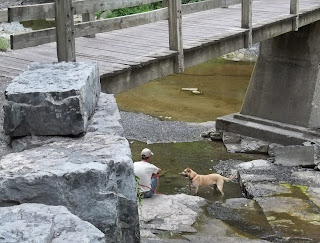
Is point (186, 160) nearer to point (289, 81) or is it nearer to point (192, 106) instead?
point (289, 81)

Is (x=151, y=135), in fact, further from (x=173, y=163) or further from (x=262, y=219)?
(x=262, y=219)

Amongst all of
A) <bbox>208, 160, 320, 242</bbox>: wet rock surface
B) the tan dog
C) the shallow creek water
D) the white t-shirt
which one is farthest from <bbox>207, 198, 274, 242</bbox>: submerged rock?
the white t-shirt

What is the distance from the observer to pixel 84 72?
416 cm

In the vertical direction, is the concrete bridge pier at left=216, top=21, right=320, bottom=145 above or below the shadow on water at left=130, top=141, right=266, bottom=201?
above

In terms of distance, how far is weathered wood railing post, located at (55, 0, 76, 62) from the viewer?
5426 millimetres

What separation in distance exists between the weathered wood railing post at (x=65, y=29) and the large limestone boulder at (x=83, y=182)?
2.35m

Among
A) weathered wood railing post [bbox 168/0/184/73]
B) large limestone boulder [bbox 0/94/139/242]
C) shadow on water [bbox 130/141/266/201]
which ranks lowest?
shadow on water [bbox 130/141/266/201]

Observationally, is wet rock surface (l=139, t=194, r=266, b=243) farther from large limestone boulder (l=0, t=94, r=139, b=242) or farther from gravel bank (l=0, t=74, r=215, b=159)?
gravel bank (l=0, t=74, r=215, b=159)

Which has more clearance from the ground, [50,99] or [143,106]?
[50,99]

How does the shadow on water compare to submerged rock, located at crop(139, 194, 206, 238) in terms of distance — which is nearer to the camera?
submerged rock, located at crop(139, 194, 206, 238)

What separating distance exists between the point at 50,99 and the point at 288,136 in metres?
8.68

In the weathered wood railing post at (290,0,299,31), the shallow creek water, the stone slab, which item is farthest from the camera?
the weathered wood railing post at (290,0,299,31)

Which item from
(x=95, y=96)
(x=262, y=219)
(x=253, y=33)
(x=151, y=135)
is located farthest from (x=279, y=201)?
(x=95, y=96)

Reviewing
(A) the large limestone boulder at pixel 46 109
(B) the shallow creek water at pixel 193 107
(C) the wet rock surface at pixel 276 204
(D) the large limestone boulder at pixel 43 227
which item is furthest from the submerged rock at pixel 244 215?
(D) the large limestone boulder at pixel 43 227
